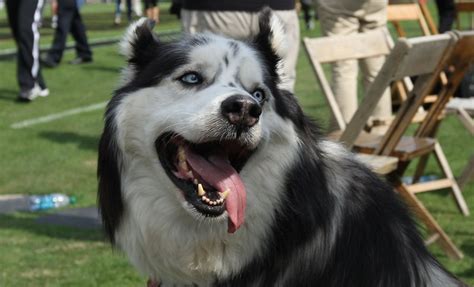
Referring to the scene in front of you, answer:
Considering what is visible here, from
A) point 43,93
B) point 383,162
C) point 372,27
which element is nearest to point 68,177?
point 372,27

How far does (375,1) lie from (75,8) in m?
8.26

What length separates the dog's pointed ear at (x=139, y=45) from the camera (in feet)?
11.3

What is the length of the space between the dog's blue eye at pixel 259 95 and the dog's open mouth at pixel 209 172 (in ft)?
0.69

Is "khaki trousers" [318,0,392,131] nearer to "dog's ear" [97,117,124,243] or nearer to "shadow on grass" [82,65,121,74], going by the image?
"dog's ear" [97,117,124,243]

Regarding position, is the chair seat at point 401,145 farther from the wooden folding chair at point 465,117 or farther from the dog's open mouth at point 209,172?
the dog's open mouth at point 209,172

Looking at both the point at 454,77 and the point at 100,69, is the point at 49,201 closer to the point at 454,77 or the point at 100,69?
the point at 454,77

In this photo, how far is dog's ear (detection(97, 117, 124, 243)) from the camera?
337cm

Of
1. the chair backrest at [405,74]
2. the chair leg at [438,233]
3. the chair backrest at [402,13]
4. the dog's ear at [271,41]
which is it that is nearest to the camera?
the dog's ear at [271,41]

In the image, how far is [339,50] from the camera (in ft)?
19.5

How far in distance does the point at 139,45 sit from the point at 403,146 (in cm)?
266

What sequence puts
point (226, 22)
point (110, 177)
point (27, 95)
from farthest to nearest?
point (27, 95) < point (226, 22) < point (110, 177)

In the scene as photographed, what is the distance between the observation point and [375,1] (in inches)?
280

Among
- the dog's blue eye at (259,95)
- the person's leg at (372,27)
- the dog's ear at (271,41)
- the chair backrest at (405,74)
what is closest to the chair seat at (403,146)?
the chair backrest at (405,74)

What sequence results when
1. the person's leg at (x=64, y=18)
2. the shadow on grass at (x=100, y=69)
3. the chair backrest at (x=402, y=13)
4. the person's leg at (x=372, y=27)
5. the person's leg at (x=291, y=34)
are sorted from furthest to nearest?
the shadow on grass at (x=100, y=69), the person's leg at (x=64, y=18), the chair backrest at (x=402, y=13), the person's leg at (x=372, y=27), the person's leg at (x=291, y=34)
